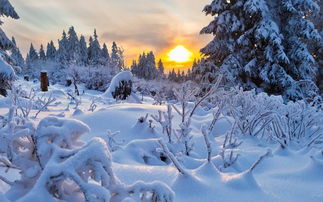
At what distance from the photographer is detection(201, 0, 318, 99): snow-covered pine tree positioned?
1137cm

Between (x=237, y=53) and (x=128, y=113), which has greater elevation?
(x=237, y=53)

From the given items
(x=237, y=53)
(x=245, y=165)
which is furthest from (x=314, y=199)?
(x=237, y=53)

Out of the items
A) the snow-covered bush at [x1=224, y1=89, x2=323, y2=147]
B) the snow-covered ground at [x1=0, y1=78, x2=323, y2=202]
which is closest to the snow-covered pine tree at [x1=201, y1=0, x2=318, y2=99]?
the snow-covered bush at [x1=224, y1=89, x2=323, y2=147]

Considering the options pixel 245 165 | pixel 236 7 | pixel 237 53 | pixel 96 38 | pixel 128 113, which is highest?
pixel 96 38

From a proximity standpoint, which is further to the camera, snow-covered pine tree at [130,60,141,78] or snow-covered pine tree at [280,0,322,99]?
snow-covered pine tree at [130,60,141,78]

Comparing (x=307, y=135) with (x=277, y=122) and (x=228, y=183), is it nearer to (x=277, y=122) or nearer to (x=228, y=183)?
(x=277, y=122)

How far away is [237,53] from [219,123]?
8177mm

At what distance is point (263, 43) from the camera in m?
12.1

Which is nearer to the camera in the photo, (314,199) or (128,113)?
(314,199)

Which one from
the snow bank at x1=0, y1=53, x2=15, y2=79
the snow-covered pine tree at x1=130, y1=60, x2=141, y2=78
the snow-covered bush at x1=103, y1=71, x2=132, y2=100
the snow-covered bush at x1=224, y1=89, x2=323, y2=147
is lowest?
the snow-covered bush at x1=224, y1=89, x2=323, y2=147

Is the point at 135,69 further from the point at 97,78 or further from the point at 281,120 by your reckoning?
the point at 281,120

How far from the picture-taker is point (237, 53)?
40.8 ft

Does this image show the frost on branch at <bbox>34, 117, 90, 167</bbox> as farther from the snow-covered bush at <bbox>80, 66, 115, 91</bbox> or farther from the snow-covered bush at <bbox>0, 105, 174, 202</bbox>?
the snow-covered bush at <bbox>80, 66, 115, 91</bbox>

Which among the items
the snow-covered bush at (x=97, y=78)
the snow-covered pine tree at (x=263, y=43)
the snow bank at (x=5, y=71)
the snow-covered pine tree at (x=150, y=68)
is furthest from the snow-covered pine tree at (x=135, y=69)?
the snow bank at (x=5, y=71)
